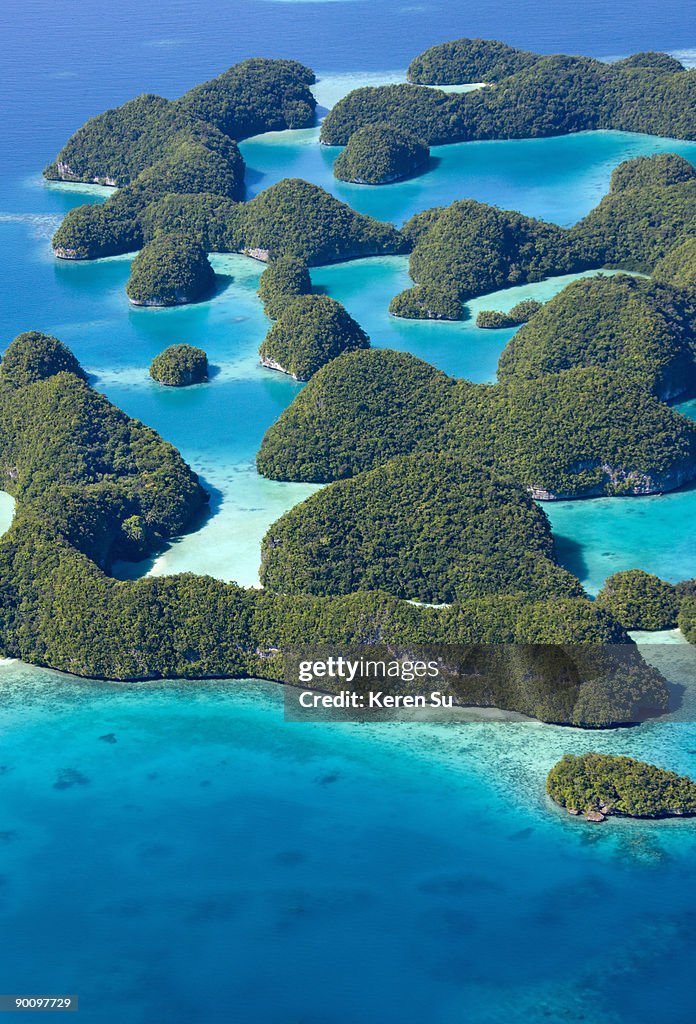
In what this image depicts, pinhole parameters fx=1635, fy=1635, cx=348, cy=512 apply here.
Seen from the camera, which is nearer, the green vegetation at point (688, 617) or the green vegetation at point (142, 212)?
the green vegetation at point (688, 617)

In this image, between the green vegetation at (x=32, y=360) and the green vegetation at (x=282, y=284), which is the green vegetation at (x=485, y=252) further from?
the green vegetation at (x=32, y=360)

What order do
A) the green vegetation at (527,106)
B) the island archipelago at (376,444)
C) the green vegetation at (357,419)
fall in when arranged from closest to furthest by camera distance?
1. the island archipelago at (376,444)
2. the green vegetation at (357,419)
3. the green vegetation at (527,106)

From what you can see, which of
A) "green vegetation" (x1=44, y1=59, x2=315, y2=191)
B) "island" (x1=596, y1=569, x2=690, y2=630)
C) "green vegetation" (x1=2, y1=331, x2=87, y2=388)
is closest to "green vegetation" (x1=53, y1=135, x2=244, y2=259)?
"green vegetation" (x1=44, y1=59, x2=315, y2=191)

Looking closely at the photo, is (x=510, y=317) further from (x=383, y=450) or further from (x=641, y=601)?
(x=641, y=601)

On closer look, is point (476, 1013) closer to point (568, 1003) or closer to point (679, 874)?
point (568, 1003)

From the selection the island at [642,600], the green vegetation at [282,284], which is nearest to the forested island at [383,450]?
the island at [642,600]

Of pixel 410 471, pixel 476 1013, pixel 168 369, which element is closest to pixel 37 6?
pixel 168 369

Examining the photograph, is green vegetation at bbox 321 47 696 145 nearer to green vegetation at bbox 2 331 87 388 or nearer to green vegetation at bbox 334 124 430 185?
green vegetation at bbox 334 124 430 185
